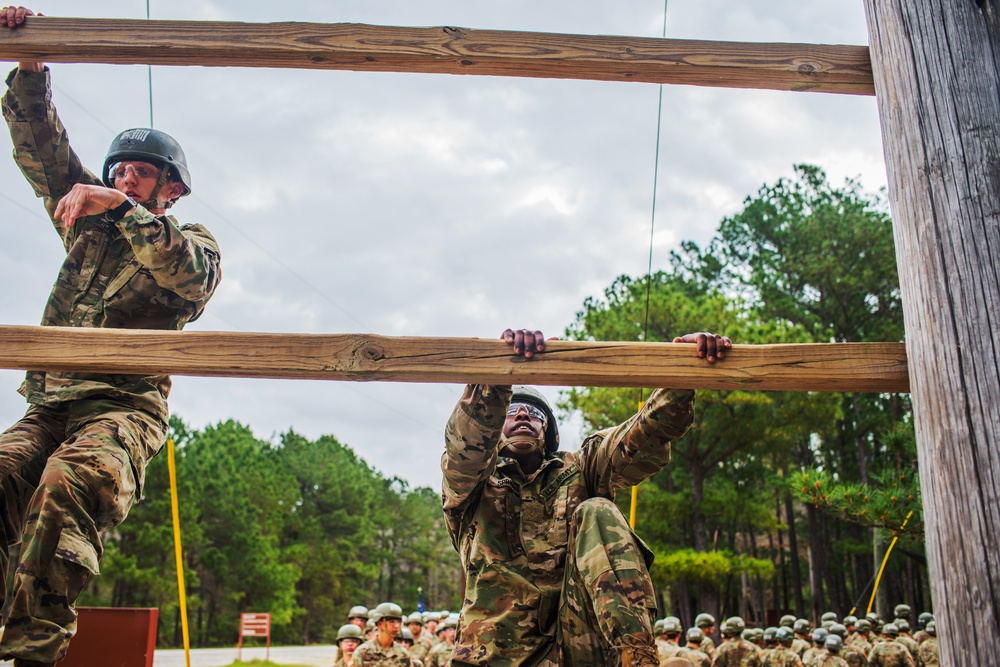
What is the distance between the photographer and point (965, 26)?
2.86m

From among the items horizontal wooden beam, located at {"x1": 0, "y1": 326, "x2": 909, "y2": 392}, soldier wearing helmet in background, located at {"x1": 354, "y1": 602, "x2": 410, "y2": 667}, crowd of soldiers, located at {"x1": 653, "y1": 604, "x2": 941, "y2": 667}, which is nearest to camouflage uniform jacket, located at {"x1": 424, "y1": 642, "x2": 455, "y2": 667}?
soldier wearing helmet in background, located at {"x1": 354, "y1": 602, "x2": 410, "y2": 667}

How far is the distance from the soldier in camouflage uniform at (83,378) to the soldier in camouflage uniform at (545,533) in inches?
54.9

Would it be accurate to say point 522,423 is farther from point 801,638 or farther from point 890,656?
point 801,638

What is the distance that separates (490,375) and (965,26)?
1.95 metres

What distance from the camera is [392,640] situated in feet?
35.1

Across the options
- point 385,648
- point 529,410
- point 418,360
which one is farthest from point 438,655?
point 418,360

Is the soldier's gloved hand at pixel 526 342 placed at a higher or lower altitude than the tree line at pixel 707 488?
lower

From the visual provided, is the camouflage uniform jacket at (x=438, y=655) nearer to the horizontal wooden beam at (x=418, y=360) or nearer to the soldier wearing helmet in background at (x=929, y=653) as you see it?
the soldier wearing helmet in background at (x=929, y=653)

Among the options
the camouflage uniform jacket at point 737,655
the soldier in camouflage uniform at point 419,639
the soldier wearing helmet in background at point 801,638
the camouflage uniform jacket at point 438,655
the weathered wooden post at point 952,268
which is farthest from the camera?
the soldier wearing helmet in background at point 801,638

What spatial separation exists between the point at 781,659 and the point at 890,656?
1.87 m

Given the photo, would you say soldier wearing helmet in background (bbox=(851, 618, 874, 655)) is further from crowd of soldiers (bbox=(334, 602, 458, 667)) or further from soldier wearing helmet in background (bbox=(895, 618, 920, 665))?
crowd of soldiers (bbox=(334, 602, 458, 667))

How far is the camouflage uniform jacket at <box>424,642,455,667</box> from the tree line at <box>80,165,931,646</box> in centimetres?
622

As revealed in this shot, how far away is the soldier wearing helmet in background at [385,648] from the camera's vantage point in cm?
1040

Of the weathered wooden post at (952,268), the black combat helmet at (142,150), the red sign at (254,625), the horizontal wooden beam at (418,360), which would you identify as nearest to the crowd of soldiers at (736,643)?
the red sign at (254,625)
